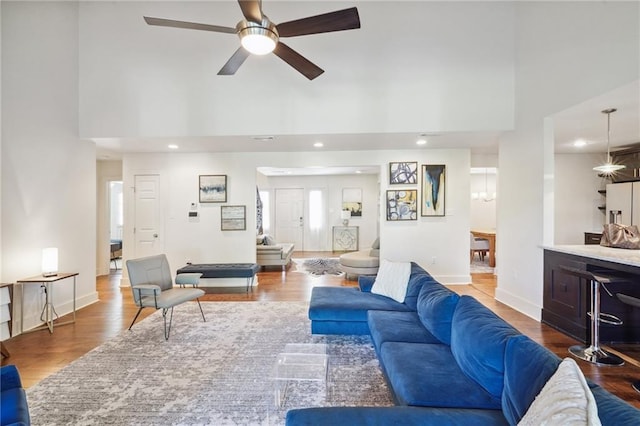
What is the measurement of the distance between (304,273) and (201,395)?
4.47 m

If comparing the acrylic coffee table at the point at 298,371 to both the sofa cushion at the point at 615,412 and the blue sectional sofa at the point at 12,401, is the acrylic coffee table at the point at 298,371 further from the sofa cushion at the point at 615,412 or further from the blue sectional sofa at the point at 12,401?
the sofa cushion at the point at 615,412

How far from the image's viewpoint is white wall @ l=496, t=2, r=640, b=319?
2926mm

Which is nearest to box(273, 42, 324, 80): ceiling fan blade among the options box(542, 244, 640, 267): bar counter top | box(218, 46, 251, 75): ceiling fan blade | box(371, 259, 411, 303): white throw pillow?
box(218, 46, 251, 75): ceiling fan blade

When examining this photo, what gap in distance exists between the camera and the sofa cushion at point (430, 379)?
156 centimetres

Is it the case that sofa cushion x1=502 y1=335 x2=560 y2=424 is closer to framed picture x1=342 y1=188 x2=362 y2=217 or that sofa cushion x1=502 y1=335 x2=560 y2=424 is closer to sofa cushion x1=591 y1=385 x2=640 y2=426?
sofa cushion x1=591 y1=385 x2=640 y2=426

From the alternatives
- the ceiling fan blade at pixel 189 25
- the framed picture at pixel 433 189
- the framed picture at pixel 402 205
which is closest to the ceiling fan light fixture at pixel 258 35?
the ceiling fan blade at pixel 189 25

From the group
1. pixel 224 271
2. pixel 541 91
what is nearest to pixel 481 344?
pixel 541 91

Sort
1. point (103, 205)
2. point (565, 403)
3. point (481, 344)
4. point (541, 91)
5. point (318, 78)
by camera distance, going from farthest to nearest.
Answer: point (103, 205), point (318, 78), point (541, 91), point (481, 344), point (565, 403)

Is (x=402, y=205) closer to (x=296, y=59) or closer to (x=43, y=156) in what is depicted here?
(x=296, y=59)

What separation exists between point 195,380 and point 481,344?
2200mm

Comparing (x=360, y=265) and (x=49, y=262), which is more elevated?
(x=49, y=262)

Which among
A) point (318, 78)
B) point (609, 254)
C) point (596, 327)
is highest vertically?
point (318, 78)

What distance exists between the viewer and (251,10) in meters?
2.17

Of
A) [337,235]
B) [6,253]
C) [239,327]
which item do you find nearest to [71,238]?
[6,253]
